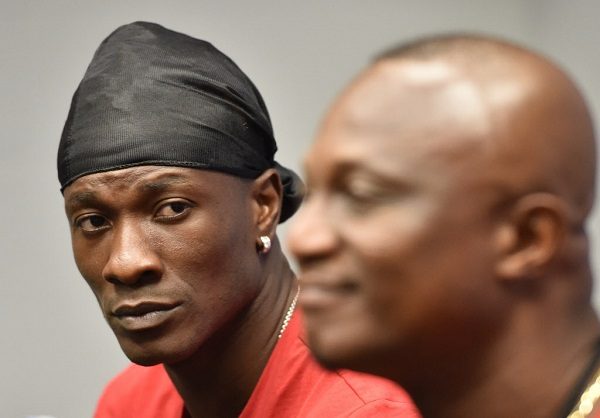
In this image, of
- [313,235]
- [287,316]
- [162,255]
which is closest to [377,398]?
[287,316]

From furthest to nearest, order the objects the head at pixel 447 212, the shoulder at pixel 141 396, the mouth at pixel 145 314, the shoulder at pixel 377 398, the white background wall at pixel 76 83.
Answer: the white background wall at pixel 76 83
the shoulder at pixel 141 396
the mouth at pixel 145 314
the shoulder at pixel 377 398
the head at pixel 447 212

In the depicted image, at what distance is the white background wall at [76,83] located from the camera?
10.3 feet

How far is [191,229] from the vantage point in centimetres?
187

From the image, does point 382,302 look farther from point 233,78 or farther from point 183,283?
point 233,78

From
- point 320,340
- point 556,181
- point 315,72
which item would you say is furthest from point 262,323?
point 315,72

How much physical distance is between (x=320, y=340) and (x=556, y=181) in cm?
30

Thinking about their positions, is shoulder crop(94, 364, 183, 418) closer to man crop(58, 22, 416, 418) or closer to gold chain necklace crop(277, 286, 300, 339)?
man crop(58, 22, 416, 418)

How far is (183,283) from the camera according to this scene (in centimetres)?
186

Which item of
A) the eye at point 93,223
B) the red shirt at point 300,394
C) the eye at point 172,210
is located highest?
the eye at point 172,210

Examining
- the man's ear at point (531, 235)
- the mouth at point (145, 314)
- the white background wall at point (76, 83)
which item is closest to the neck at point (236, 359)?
the mouth at point (145, 314)

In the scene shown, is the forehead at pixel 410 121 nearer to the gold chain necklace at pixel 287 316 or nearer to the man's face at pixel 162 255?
the man's face at pixel 162 255

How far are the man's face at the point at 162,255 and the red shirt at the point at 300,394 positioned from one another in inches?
5.0

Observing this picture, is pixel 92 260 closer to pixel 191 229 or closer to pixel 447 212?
pixel 191 229

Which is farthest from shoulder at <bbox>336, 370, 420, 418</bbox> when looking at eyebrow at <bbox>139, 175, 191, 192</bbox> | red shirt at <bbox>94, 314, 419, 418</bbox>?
eyebrow at <bbox>139, 175, 191, 192</bbox>
